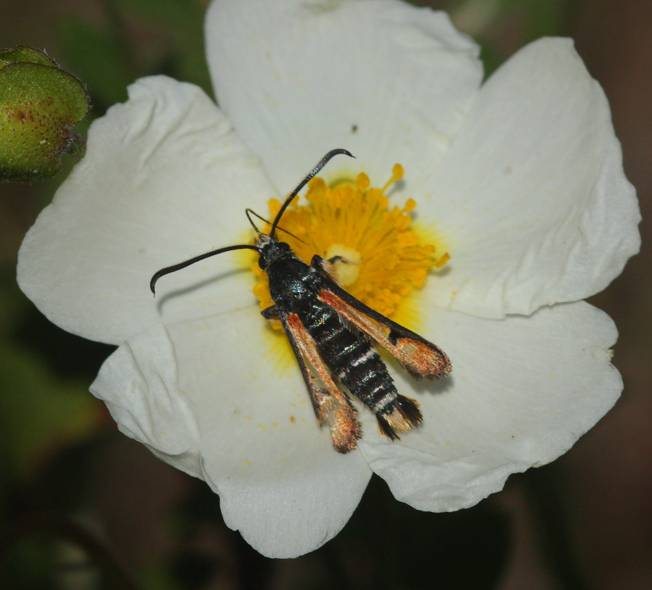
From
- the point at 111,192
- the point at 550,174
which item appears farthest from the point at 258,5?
the point at 550,174

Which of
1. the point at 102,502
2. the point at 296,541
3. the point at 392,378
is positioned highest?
the point at 392,378

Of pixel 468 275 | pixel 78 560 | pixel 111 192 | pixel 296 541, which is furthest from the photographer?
pixel 78 560

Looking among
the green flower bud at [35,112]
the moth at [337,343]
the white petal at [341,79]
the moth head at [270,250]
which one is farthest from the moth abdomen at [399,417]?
the green flower bud at [35,112]

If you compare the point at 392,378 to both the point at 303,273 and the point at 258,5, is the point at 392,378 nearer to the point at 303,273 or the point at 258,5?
the point at 303,273

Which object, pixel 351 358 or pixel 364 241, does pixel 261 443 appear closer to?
pixel 351 358

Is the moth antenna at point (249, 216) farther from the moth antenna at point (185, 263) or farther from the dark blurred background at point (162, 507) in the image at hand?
the dark blurred background at point (162, 507)

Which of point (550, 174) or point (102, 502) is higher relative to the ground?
point (550, 174)
